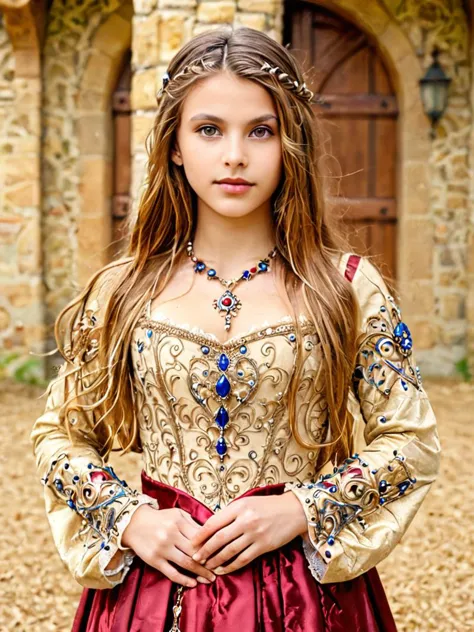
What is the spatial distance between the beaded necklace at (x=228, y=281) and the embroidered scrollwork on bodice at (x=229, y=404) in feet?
0.19

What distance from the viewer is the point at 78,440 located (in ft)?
5.26

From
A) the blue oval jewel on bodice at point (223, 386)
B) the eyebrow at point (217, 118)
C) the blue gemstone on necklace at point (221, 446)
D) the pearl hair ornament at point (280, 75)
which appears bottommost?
the blue gemstone on necklace at point (221, 446)

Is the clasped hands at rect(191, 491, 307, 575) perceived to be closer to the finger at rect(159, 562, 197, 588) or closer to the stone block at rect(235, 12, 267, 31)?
the finger at rect(159, 562, 197, 588)

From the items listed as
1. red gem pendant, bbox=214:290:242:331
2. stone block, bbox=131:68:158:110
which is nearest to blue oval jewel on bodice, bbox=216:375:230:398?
red gem pendant, bbox=214:290:242:331

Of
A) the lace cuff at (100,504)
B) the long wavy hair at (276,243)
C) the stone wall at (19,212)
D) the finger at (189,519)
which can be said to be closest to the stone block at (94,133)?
the stone wall at (19,212)

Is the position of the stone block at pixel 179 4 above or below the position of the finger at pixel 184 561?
above

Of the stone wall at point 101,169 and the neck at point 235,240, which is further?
the stone wall at point 101,169

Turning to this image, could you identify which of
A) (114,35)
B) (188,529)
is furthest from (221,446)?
(114,35)

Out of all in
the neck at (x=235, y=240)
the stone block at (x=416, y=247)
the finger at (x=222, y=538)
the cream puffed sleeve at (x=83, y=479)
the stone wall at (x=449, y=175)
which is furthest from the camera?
the stone block at (x=416, y=247)

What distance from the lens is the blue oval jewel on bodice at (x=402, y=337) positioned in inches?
60.1

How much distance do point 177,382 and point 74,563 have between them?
0.36 meters

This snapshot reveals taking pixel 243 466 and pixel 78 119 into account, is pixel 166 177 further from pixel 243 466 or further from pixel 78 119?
pixel 78 119

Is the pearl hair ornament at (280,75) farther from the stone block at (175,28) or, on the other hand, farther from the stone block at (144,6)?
the stone block at (144,6)

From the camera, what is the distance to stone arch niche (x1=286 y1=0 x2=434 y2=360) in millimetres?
6680
